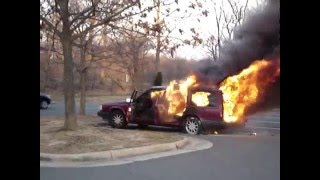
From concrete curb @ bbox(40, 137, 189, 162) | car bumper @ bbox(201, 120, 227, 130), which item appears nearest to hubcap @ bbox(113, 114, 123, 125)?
concrete curb @ bbox(40, 137, 189, 162)

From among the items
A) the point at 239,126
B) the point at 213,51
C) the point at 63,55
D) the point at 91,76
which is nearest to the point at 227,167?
the point at 239,126

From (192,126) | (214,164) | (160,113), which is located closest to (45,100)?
(160,113)

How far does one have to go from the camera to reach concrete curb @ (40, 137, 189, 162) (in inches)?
126

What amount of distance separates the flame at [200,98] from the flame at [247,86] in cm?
12

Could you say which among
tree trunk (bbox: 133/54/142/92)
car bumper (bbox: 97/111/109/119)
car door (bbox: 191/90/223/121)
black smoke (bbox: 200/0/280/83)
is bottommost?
car bumper (bbox: 97/111/109/119)

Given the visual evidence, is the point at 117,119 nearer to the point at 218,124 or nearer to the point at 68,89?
the point at 68,89

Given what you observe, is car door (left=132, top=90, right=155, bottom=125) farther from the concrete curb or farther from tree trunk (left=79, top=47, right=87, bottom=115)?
tree trunk (left=79, top=47, right=87, bottom=115)

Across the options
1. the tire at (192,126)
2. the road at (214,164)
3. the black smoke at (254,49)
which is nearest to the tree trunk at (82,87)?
the road at (214,164)

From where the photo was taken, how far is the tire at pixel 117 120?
3.27m

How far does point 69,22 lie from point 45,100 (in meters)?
0.60

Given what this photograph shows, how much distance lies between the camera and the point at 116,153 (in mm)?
3223

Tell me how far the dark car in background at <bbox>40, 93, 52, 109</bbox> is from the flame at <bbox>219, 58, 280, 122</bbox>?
1.21m
